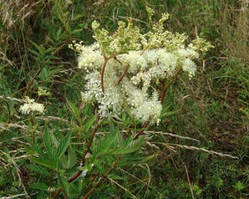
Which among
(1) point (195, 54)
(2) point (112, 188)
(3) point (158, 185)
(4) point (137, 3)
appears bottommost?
(3) point (158, 185)

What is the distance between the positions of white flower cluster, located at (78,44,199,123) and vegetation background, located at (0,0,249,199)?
1.55 ft

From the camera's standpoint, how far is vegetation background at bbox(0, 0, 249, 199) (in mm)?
2182

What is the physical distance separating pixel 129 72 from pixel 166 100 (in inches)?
21.3

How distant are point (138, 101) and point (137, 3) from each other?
2.23 meters

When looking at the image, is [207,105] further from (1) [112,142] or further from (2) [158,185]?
(1) [112,142]

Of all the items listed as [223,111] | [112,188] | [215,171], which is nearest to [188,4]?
[223,111]

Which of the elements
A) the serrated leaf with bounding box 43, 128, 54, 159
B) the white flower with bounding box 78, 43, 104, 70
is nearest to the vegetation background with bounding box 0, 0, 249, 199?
the serrated leaf with bounding box 43, 128, 54, 159

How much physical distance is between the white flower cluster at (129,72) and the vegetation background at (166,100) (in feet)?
1.55

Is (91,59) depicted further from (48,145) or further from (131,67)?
(48,145)

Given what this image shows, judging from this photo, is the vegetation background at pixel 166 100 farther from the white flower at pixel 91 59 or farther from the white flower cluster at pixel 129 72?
the white flower at pixel 91 59

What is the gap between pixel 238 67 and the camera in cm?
316

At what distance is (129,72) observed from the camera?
4.94 ft

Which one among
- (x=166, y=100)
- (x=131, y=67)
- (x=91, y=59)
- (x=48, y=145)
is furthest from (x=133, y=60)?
(x=166, y=100)

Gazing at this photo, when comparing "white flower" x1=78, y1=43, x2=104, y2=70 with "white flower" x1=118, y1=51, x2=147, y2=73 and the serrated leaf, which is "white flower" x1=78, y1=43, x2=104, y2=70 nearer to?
"white flower" x1=118, y1=51, x2=147, y2=73
